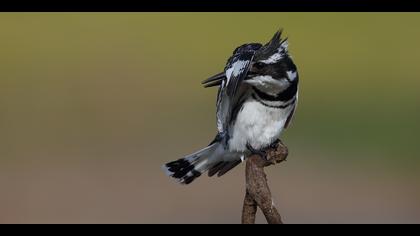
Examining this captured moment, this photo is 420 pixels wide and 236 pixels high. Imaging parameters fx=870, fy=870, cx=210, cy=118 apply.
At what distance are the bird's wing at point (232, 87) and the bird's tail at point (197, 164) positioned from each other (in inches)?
7.6

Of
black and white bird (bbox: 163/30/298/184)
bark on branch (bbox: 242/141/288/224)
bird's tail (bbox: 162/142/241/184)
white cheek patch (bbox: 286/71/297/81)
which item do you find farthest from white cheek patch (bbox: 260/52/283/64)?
bark on branch (bbox: 242/141/288/224)

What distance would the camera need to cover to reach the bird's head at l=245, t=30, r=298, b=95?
10.6ft

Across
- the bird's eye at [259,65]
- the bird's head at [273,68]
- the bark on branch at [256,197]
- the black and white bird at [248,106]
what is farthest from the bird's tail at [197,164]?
the bark on branch at [256,197]

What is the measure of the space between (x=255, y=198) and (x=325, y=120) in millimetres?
4809

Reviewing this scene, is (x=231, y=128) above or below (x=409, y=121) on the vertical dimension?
below

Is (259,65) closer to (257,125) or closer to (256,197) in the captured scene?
(257,125)

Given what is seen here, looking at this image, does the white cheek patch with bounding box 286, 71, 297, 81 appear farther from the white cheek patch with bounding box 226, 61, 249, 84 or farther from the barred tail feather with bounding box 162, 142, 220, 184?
the barred tail feather with bounding box 162, 142, 220, 184

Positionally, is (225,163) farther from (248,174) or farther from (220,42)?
(220,42)

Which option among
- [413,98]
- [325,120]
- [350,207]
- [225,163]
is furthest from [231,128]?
[413,98]

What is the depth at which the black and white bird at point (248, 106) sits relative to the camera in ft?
10.5

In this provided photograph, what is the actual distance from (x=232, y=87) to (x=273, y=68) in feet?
0.82

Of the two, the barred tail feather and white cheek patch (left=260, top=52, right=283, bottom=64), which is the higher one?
white cheek patch (left=260, top=52, right=283, bottom=64)

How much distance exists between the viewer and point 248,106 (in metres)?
3.51
